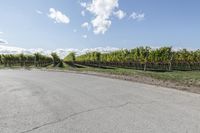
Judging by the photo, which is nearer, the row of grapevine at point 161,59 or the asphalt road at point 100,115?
the asphalt road at point 100,115

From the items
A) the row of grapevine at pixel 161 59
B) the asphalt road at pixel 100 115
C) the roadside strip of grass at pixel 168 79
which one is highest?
the row of grapevine at pixel 161 59

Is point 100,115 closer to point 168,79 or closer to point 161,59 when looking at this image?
point 168,79

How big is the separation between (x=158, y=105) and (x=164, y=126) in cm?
195

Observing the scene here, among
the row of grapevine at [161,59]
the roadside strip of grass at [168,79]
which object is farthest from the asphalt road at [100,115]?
the row of grapevine at [161,59]

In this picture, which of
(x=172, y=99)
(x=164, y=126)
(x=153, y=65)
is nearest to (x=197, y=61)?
(x=153, y=65)

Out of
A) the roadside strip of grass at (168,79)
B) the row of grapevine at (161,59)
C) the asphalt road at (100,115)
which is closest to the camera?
the asphalt road at (100,115)

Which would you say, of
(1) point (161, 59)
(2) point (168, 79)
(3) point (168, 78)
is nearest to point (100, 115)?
(2) point (168, 79)

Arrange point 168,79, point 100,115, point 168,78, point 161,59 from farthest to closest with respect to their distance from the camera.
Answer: point 161,59
point 168,78
point 168,79
point 100,115

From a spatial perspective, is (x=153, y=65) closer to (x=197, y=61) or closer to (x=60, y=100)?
(x=197, y=61)

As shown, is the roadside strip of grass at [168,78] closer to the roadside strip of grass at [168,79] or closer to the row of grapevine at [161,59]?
the roadside strip of grass at [168,79]

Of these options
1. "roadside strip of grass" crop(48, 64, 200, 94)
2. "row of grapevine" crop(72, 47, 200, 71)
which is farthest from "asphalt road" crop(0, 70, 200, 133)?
"row of grapevine" crop(72, 47, 200, 71)

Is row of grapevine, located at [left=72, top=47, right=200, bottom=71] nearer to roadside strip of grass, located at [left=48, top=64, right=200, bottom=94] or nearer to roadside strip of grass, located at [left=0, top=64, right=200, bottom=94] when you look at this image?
roadside strip of grass, located at [left=0, top=64, right=200, bottom=94]

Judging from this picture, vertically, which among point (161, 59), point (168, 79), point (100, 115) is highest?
point (161, 59)

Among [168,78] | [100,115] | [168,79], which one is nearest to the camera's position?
[100,115]
